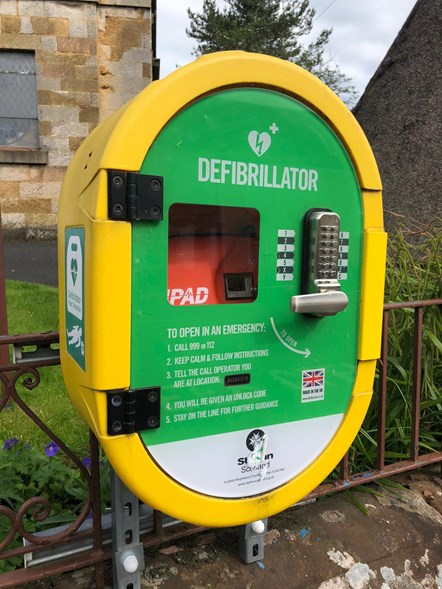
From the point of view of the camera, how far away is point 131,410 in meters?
1.28

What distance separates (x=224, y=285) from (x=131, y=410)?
470 mm

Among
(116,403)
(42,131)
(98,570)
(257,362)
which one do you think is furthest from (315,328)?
(42,131)

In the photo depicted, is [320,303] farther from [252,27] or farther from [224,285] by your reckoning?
[252,27]

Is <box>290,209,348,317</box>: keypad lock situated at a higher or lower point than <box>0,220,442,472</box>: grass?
higher

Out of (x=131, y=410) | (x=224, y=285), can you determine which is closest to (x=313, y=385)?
(x=224, y=285)

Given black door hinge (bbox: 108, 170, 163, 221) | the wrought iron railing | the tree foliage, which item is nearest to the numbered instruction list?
black door hinge (bbox: 108, 170, 163, 221)

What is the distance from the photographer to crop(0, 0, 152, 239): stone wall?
6.85 m

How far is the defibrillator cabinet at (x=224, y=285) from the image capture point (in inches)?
48.9

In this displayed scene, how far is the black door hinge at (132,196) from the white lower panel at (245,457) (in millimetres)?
620

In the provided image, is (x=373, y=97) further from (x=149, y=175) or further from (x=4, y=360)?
→ (x=149, y=175)

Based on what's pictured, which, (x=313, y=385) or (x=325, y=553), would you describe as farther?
(x=325, y=553)

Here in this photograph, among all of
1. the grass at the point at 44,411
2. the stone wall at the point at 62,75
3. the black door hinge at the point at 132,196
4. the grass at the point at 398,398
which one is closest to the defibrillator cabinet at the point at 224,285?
the black door hinge at the point at 132,196

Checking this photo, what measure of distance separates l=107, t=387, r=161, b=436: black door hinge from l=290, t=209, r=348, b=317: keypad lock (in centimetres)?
47

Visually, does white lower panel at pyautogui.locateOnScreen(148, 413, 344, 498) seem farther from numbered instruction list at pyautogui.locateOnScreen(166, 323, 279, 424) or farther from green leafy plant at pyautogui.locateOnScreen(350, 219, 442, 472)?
green leafy plant at pyautogui.locateOnScreen(350, 219, 442, 472)
